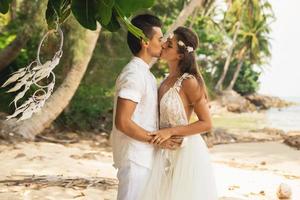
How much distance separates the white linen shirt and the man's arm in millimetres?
26

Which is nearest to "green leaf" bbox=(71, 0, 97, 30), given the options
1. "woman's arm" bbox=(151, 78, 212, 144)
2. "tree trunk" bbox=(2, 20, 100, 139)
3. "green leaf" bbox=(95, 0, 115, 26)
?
"green leaf" bbox=(95, 0, 115, 26)

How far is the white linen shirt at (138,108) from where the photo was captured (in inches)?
85.6

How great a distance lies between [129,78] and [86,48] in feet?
19.3

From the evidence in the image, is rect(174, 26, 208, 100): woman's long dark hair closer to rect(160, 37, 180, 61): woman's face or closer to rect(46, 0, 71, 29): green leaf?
rect(160, 37, 180, 61): woman's face

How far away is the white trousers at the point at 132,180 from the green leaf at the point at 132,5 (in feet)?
3.57

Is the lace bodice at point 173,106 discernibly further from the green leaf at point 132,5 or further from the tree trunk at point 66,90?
the tree trunk at point 66,90

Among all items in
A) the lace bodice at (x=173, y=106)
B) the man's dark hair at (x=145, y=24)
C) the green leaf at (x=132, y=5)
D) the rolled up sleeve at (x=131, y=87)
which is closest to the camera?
the green leaf at (x=132, y=5)

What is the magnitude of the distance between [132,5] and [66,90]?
731 cm

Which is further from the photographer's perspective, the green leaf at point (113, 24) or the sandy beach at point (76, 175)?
the sandy beach at point (76, 175)

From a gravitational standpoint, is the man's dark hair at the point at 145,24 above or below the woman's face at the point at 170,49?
above

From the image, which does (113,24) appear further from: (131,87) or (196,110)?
(196,110)

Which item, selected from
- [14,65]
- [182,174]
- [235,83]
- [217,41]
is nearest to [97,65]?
[14,65]

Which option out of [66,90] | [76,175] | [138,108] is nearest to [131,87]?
[138,108]

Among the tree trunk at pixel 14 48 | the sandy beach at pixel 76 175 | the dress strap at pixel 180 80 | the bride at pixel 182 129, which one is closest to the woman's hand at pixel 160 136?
the bride at pixel 182 129
